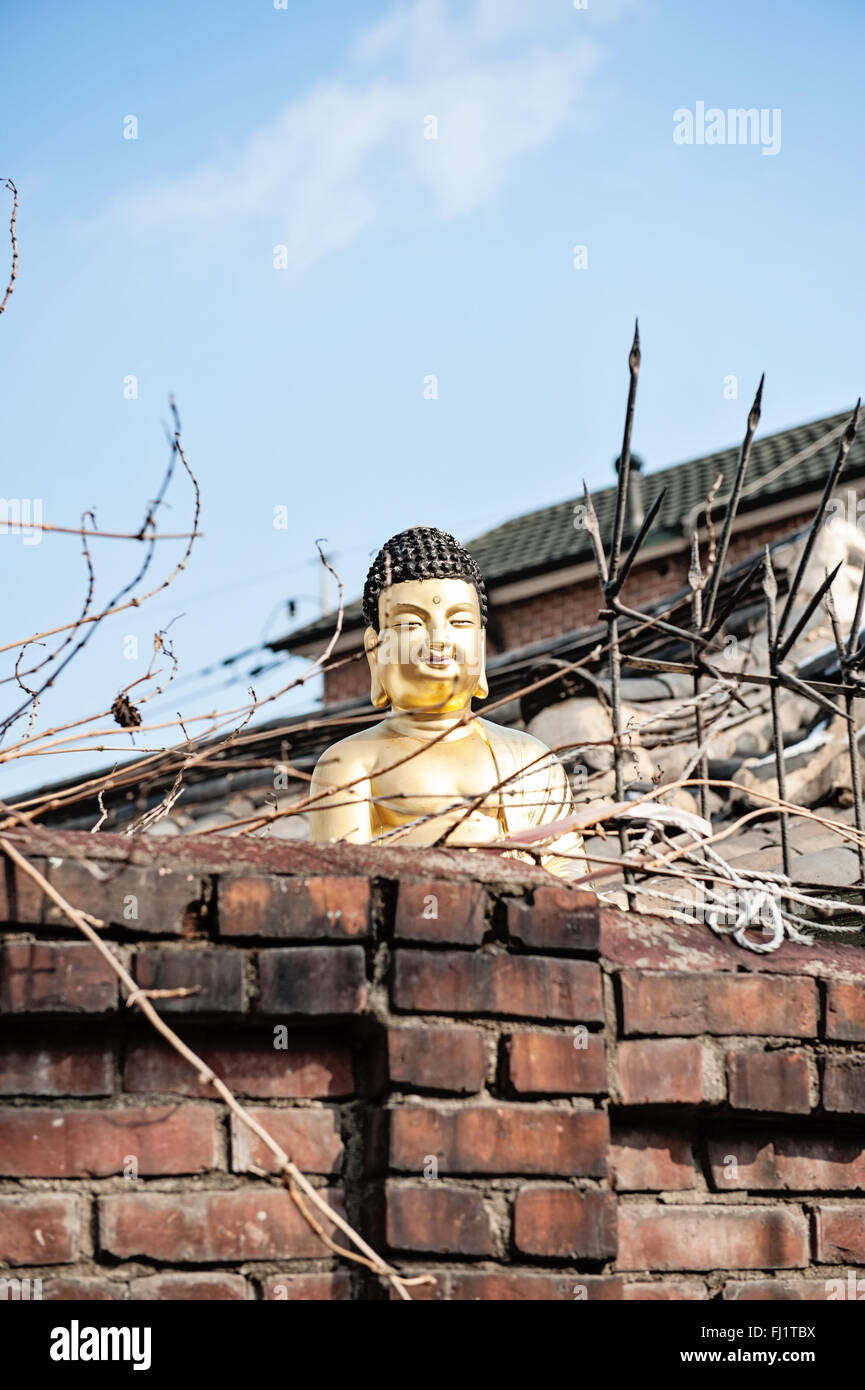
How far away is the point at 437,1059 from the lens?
6.59 ft

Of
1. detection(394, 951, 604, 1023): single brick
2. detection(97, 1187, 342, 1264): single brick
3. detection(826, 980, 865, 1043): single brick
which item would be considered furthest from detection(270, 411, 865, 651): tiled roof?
detection(97, 1187, 342, 1264): single brick

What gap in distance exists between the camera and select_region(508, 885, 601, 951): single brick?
2104mm

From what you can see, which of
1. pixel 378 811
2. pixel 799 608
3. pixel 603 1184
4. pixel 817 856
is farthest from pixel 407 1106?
pixel 799 608

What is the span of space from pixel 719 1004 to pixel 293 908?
2.17ft

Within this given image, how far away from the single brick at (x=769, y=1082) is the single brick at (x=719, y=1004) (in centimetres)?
4

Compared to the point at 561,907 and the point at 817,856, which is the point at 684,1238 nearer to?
the point at 561,907

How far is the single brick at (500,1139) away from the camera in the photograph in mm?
1967

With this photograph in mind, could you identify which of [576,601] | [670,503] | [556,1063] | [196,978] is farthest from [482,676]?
[670,503]

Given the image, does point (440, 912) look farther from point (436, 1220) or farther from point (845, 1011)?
point (845, 1011)

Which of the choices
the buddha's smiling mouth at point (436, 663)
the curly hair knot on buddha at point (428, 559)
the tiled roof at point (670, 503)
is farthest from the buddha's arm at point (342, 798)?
the tiled roof at point (670, 503)

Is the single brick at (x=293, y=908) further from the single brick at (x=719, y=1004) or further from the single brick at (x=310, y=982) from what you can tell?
the single brick at (x=719, y=1004)

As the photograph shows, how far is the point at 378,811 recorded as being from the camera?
11.5ft

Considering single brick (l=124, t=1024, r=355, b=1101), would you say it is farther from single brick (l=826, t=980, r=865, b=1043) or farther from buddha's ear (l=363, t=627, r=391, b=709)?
buddha's ear (l=363, t=627, r=391, b=709)
